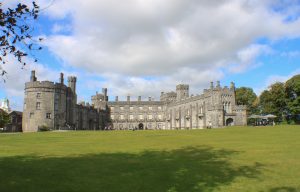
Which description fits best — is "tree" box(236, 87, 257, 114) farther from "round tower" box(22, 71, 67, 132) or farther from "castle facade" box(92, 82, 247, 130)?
"round tower" box(22, 71, 67, 132)

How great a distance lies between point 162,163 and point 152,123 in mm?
112450

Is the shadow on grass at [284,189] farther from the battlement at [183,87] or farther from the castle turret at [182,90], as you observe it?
the battlement at [183,87]

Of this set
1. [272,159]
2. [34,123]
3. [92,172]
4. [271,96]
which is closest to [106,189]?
[92,172]

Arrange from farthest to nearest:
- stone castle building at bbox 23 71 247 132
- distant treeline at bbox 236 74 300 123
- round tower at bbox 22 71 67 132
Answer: distant treeline at bbox 236 74 300 123
stone castle building at bbox 23 71 247 132
round tower at bbox 22 71 67 132

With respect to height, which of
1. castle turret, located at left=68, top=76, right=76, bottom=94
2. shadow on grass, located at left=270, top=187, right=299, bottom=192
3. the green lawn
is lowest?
shadow on grass, located at left=270, top=187, right=299, bottom=192

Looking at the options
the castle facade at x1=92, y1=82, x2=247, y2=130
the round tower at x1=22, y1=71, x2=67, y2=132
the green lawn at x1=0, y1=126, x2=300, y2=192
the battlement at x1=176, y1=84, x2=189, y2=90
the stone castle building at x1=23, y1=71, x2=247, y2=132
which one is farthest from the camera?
the battlement at x1=176, y1=84, x2=189, y2=90

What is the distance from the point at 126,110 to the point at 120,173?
114892 millimetres

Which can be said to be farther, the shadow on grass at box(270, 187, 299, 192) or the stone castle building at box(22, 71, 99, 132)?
the stone castle building at box(22, 71, 99, 132)

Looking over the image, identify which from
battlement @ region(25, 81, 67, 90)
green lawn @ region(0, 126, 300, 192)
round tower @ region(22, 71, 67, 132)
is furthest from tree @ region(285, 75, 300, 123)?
green lawn @ region(0, 126, 300, 192)

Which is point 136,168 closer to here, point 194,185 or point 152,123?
point 194,185

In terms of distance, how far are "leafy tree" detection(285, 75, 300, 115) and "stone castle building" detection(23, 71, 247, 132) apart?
12.2 metres

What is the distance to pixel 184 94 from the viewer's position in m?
123

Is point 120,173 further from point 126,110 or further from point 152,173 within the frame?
point 126,110

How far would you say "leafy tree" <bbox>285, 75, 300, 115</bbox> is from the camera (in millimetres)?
77438
